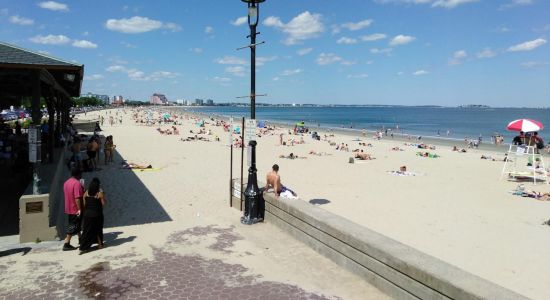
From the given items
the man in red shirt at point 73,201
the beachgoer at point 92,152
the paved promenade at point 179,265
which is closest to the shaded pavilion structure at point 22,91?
the man in red shirt at point 73,201

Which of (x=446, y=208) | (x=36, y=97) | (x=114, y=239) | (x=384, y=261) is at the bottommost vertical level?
(x=446, y=208)

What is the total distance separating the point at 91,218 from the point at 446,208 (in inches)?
367

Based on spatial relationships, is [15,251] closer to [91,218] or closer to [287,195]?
[91,218]

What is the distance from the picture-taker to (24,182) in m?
10.9

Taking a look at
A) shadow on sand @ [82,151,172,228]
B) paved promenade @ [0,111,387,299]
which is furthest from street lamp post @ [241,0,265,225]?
shadow on sand @ [82,151,172,228]

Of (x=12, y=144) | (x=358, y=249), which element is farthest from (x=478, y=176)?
(x=12, y=144)

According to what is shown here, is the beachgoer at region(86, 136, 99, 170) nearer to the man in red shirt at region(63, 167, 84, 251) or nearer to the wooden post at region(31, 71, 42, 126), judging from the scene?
the wooden post at region(31, 71, 42, 126)

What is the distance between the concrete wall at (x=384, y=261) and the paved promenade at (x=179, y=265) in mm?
199

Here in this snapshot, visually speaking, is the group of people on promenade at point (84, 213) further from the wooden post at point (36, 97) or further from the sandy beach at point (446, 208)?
the sandy beach at point (446, 208)

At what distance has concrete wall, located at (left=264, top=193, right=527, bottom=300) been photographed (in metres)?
3.88

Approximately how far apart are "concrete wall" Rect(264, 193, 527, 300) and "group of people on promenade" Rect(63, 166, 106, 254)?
10.5 ft

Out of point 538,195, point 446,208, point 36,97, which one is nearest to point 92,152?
point 36,97

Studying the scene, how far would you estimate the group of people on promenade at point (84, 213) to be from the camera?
6.37 meters

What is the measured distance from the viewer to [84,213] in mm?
6520
